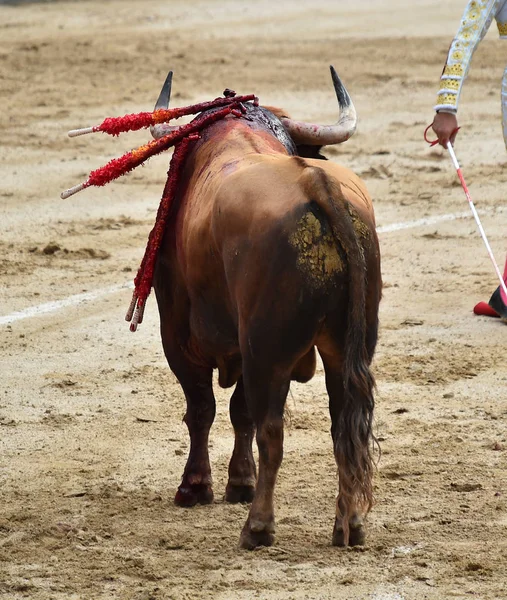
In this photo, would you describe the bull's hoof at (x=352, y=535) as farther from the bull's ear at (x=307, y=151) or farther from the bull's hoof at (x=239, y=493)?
the bull's ear at (x=307, y=151)

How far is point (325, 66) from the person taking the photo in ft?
46.1

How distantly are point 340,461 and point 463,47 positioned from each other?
2.36 meters

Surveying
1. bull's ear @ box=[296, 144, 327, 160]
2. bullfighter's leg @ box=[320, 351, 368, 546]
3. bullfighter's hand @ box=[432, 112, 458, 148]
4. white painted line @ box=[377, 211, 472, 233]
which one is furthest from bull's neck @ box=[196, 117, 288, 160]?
white painted line @ box=[377, 211, 472, 233]

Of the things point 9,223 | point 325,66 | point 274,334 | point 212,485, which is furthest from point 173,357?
point 325,66

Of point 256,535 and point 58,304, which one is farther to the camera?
point 58,304

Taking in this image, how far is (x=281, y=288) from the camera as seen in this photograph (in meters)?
3.96

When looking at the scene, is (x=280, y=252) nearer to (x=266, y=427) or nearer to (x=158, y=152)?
(x=266, y=427)

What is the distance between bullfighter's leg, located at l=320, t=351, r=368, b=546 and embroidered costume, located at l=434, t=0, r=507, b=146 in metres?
1.83

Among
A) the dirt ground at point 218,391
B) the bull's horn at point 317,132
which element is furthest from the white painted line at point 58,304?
the bull's horn at point 317,132

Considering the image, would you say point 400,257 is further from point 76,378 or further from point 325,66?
point 325,66

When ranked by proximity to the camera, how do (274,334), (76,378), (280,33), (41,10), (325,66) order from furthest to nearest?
(41,10), (280,33), (325,66), (76,378), (274,334)

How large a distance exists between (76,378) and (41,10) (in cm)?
1260

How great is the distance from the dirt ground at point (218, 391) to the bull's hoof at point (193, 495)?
42 millimetres

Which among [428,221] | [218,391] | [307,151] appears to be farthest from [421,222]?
[307,151]
